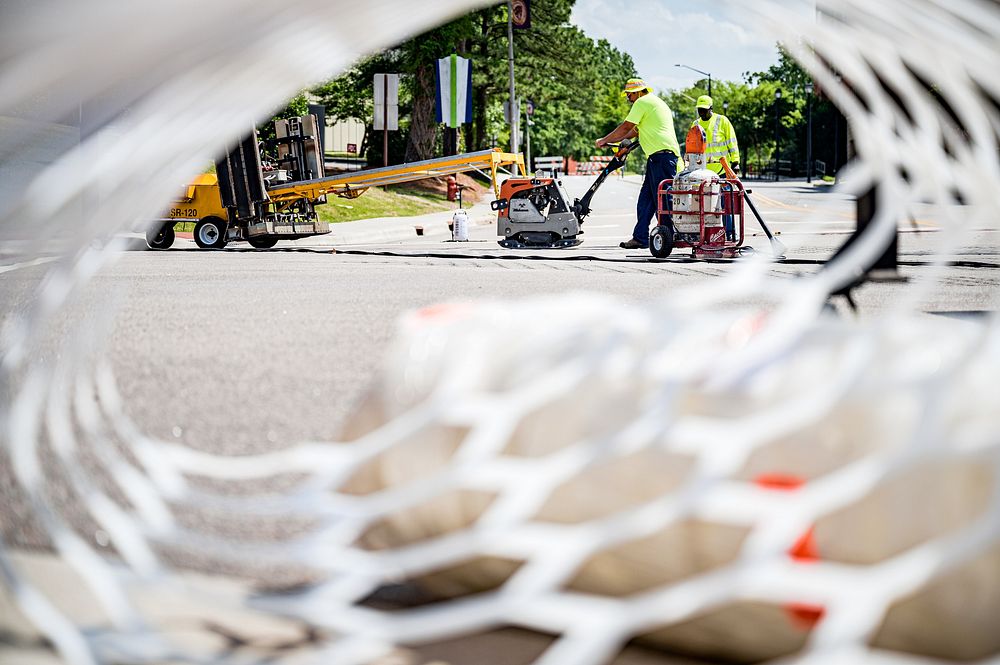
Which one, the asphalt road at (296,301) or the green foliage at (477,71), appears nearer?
the asphalt road at (296,301)

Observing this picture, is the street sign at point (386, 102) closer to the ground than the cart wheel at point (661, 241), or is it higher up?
higher up

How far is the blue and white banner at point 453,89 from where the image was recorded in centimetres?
1991

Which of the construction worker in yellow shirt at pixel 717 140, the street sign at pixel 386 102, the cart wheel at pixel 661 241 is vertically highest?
the street sign at pixel 386 102

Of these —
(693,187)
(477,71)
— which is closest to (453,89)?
(693,187)

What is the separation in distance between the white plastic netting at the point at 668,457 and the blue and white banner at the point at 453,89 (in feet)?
57.2

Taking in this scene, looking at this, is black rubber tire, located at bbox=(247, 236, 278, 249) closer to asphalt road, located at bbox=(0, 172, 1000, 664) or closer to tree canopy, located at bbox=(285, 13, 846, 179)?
asphalt road, located at bbox=(0, 172, 1000, 664)

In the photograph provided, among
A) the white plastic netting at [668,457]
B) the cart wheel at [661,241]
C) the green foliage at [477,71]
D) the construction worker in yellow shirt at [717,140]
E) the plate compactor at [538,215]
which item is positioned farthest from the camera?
the green foliage at [477,71]

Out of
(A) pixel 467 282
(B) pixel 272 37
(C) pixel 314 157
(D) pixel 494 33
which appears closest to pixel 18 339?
(B) pixel 272 37

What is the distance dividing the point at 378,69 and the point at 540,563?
33731 mm

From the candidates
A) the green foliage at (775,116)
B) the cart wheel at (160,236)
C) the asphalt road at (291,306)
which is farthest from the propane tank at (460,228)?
the green foliage at (775,116)

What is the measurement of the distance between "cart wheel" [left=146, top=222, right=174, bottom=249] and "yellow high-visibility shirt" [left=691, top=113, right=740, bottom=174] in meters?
7.27

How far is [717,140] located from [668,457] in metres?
10.9

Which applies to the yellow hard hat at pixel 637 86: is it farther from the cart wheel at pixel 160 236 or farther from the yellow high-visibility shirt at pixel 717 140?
the cart wheel at pixel 160 236

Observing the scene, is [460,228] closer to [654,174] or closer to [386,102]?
[386,102]
